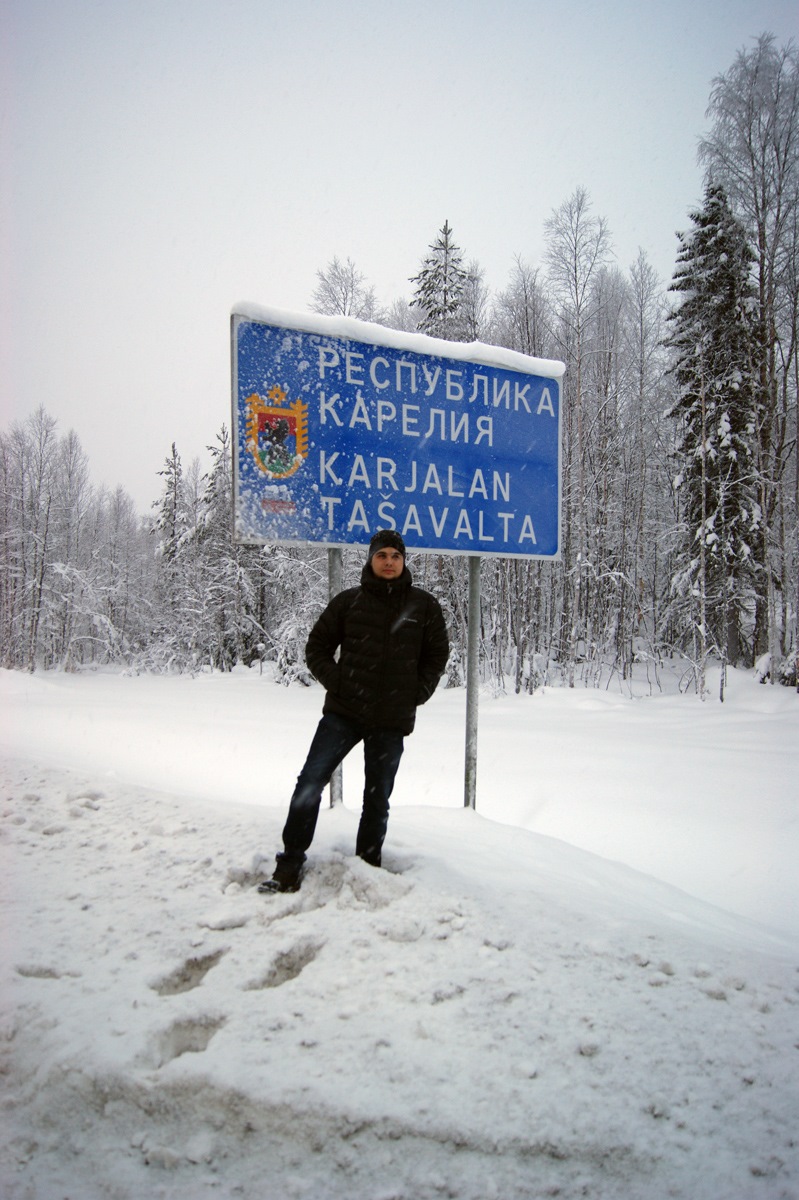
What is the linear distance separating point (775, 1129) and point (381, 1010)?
3.99 ft

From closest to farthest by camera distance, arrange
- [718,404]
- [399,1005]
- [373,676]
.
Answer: [399,1005], [373,676], [718,404]

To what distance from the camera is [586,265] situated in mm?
17062

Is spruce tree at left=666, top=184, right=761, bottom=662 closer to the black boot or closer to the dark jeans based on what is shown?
the dark jeans

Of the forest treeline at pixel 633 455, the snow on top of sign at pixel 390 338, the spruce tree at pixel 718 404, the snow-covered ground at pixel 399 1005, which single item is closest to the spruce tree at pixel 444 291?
the forest treeline at pixel 633 455

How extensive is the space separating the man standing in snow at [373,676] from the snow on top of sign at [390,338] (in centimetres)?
181

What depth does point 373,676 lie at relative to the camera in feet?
11.6

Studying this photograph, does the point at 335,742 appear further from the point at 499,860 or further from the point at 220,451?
the point at 220,451

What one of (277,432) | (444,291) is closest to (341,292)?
(444,291)

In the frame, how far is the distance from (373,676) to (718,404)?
656 inches

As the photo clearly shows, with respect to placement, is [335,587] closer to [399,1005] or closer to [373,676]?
[373,676]

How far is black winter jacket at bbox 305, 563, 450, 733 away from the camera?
3518mm

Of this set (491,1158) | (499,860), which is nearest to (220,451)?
(499,860)

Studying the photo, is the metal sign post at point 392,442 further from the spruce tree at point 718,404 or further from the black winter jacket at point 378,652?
the spruce tree at point 718,404

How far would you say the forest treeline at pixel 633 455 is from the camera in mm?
14586
